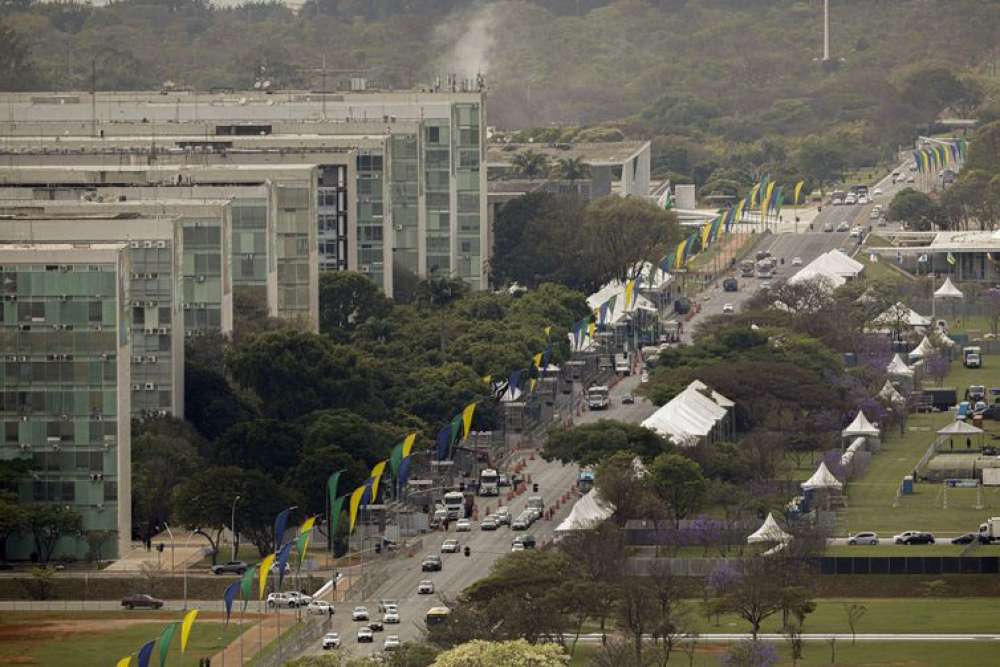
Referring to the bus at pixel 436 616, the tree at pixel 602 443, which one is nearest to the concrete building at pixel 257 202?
the tree at pixel 602 443

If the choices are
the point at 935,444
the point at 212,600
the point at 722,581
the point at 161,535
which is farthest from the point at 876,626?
the point at 935,444

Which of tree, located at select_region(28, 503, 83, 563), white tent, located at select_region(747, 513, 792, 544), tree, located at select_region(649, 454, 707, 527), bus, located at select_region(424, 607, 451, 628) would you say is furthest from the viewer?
tree, located at select_region(649, 454, 707, 527)

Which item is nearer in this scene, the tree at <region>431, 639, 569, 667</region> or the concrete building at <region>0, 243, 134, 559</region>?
the tree at <region>431, 639, 569, 667</region>

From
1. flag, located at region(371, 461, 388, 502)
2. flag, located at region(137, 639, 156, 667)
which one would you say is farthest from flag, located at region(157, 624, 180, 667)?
flag, located at region(371, 461, 388, 502)

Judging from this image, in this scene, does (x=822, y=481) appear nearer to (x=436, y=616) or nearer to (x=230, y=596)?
(x=436, y=616)

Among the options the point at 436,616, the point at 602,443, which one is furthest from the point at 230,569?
the point at 602,443

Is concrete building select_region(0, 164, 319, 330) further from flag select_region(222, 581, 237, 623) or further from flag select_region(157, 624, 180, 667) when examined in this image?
flag select_region(157, 624, 180, 667)

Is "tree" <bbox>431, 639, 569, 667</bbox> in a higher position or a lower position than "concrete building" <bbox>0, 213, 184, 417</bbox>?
lower
